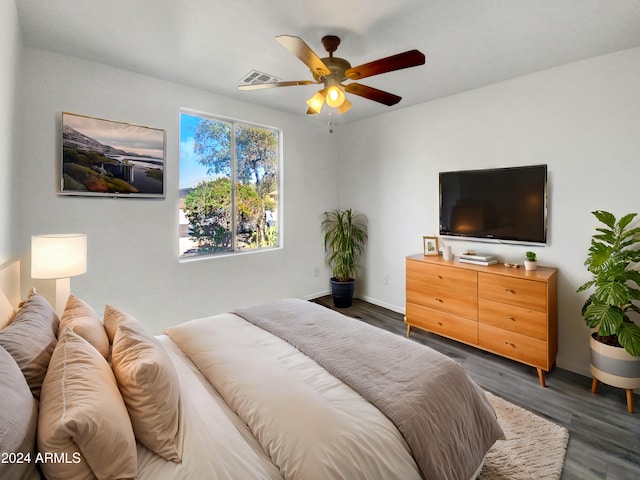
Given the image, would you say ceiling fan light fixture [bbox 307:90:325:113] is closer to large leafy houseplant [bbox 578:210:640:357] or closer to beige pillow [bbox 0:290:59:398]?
beige pillow [bbox 0:290:59:398]

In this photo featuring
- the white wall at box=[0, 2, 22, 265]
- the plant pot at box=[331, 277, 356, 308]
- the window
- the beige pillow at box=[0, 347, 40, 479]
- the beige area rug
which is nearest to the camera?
the beige pillow at box=[0, 347, 40, 479]

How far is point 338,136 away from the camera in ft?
15.5

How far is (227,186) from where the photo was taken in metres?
3.73

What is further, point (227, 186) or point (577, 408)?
point (227, 186)

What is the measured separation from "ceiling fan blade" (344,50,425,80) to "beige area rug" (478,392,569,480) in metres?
2.36

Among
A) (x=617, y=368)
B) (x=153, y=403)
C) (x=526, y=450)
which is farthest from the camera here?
(x=617, y=368)

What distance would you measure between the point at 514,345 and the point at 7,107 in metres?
4.08

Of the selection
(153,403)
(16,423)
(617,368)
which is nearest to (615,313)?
(617,368)

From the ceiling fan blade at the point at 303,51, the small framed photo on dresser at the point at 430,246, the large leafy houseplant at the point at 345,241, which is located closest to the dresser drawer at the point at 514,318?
the small framed photo on dresser at the point at 430,246

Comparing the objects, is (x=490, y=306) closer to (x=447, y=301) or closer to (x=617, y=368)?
(x=447, y=301)

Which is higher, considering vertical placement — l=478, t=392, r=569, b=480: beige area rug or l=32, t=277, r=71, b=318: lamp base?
l=32, t=277, r=71, b=318: lamp base

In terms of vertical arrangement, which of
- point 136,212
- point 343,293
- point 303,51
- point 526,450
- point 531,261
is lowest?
point 526,450

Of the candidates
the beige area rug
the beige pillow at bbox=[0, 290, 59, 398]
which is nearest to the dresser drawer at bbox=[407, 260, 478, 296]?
the beige area rug

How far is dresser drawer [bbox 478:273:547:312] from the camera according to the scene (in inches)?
95.7
